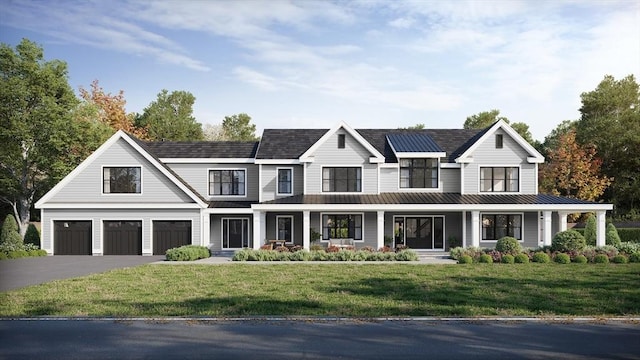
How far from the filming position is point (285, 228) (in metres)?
34.2

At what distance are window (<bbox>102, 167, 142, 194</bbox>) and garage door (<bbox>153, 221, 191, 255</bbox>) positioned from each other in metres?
2.48

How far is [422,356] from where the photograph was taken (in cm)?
912

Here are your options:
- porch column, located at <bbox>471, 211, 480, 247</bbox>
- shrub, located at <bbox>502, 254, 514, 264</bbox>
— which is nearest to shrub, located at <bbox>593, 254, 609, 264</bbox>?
shrub, located at <bbox>502, 254, 514, 264</bbox>

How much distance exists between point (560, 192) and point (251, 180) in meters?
33.0

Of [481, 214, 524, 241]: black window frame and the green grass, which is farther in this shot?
[481, 214, 524, 241]: black window frame

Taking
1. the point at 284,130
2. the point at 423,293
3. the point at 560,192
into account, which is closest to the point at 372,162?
the point at 284,130

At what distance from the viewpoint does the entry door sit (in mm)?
34875

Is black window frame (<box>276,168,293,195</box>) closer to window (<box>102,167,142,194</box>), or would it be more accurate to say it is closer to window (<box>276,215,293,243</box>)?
window (<box>276,215,293,243</box>)

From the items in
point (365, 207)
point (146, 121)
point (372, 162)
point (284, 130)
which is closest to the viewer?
point (365, 207)

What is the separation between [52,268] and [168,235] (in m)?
9.05

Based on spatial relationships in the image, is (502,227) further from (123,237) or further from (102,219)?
(102,219)

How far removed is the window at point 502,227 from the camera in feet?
111

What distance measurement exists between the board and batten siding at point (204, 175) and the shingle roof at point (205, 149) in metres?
0.65

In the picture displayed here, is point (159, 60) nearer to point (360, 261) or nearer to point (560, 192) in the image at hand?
point (360, 261)
